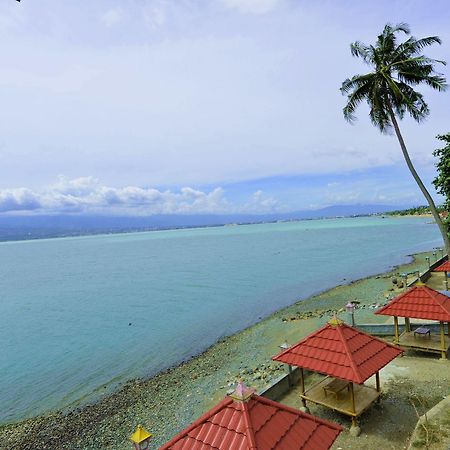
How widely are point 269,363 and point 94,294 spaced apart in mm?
33020

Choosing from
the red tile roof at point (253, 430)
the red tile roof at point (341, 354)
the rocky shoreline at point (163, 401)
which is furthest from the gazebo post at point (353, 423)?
the rocky shoreline at point (163, 401)

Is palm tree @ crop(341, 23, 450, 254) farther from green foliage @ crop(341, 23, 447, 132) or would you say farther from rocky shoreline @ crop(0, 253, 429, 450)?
rocky shoreline @ crop(0, 253, 429, 450)

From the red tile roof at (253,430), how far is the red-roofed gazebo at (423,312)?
26.5ft

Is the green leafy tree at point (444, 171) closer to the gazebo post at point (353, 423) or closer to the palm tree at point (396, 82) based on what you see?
the palm tree at point (396, 82)

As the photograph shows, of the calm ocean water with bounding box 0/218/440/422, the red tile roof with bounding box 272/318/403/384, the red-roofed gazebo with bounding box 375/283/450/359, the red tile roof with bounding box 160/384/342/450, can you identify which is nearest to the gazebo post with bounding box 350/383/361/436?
the red tile roof with bounding box 272/318/403/384

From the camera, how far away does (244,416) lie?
231 inches

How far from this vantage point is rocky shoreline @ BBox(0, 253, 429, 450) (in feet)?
44.6

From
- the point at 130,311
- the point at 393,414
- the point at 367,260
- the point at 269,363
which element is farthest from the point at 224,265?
the point at 393,414

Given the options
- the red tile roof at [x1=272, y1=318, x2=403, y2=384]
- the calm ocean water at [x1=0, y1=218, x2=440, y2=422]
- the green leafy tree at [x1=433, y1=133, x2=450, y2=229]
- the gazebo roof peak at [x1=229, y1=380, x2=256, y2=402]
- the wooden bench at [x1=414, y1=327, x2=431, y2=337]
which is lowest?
the calm ocean water at [x1=0, y1=218, x2=440, y2=422]

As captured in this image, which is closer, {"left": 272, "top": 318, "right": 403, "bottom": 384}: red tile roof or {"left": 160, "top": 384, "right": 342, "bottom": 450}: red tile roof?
{"left": 160, "top": 384, "right": 342, "bottom": 450}: red tile roof

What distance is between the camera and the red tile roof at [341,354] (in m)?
9.27

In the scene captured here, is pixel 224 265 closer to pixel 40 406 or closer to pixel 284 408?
pixel 40 406

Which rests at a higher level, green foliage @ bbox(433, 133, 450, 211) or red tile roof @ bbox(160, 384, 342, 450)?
green foliage @ bbox(433, 133, 450, 211)

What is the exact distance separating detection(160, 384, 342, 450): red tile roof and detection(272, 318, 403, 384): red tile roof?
2.94 metres
